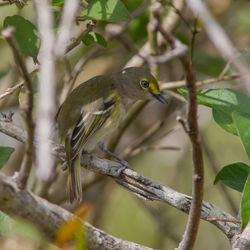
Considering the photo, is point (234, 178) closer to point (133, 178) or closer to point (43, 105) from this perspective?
point (133, 178)

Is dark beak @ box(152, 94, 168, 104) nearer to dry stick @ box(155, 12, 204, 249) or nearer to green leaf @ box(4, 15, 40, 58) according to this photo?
green leaf @ box(4, 15, 40, 58)

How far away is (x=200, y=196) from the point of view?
74.8 inches

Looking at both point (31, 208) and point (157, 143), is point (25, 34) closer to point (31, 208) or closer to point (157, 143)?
point (31, 208)

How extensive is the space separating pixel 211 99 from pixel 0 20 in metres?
3.09

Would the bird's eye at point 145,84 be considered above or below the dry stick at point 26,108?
below

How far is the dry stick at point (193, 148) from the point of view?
4.93ft

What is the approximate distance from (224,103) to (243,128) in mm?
355

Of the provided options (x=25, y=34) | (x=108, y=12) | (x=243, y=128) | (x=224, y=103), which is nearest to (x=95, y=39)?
(x=108, y=12)

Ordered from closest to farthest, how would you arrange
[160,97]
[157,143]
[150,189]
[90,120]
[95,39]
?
[150,189]
[95,39]
[90,120]
[160,97]
[157,143]

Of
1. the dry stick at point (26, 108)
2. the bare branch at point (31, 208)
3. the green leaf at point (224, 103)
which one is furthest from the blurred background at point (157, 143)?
the dry stick at point (26, 108)

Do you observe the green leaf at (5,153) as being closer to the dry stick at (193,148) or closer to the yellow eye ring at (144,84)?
the dry stick at (193,148)

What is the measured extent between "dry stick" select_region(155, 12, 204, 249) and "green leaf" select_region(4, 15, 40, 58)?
142 centimetres

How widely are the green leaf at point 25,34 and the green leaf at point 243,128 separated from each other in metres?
1.28

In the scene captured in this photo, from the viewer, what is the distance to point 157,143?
18.5 feet
